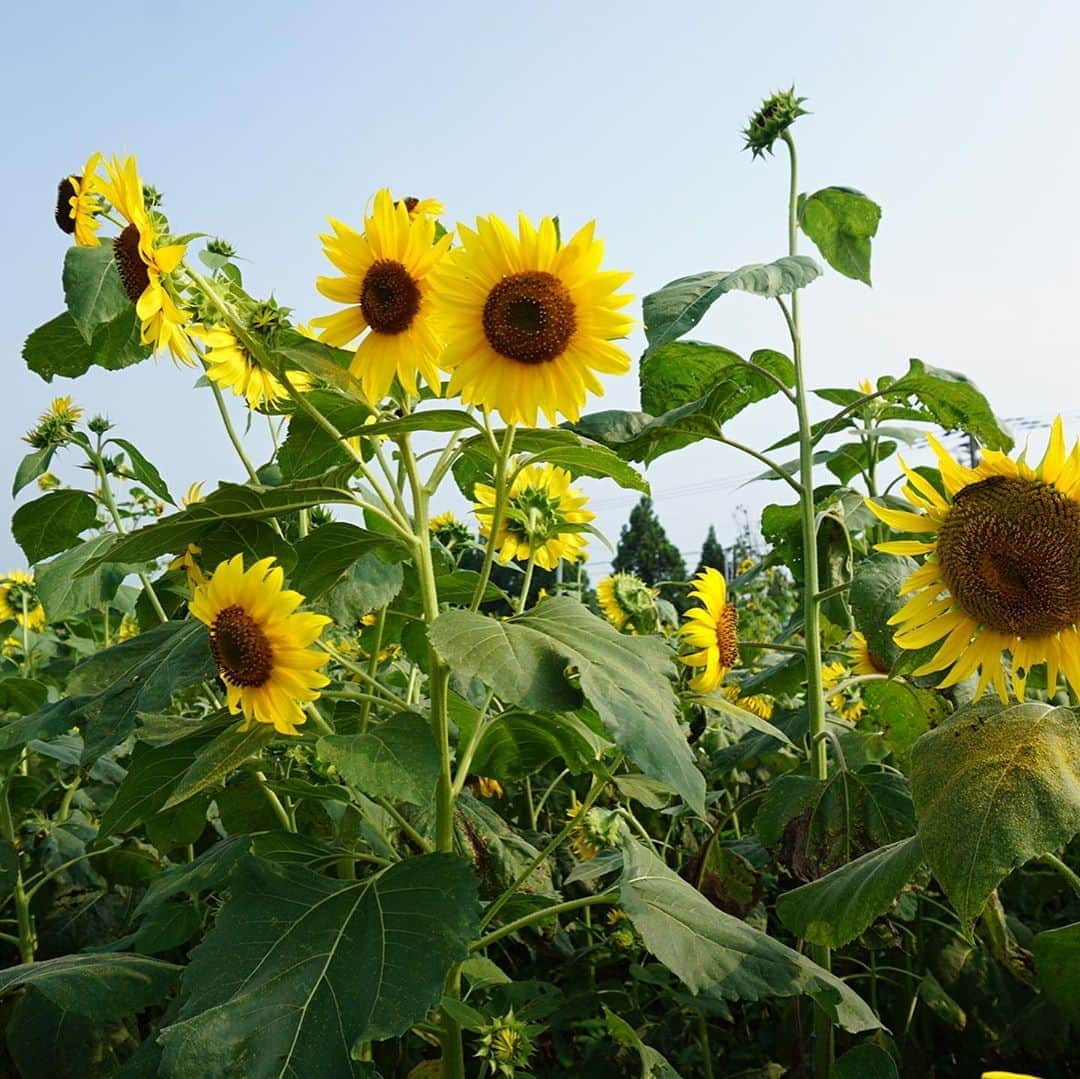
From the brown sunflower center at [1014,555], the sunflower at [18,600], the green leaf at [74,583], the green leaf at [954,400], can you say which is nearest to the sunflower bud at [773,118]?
the green leaf at [954,400]

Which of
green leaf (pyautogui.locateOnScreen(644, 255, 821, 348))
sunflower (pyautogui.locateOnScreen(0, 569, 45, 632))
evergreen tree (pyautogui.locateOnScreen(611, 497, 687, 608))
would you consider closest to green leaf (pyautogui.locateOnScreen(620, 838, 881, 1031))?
green leaf (pyautogui.locateOnScreen(644, 255, 821, 348))

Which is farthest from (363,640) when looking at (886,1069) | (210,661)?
(886,1069)

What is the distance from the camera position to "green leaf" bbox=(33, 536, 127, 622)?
2.28 metres

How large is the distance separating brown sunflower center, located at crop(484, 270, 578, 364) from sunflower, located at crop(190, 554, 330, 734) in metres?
0.44

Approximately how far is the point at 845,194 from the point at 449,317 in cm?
91

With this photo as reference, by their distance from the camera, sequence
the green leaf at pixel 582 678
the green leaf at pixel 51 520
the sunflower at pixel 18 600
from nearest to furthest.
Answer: the green leaf at pixel 582 678 < the green leaf at pixel 51 520 < the sunflower at pixel 18 600

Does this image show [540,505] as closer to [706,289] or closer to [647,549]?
[706,289]

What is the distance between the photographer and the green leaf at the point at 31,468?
2.47 m

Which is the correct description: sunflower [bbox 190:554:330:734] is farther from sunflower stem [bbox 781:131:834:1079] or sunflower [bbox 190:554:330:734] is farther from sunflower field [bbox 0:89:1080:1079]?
sunflower stem [bbox 781:131:834:1079]

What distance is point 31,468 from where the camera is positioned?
2.52 m

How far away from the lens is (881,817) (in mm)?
1733

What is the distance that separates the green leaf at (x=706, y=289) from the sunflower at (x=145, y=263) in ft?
2.22

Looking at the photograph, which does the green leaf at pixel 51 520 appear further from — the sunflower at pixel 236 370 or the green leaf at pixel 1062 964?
the green leaf at pixel 1062 964

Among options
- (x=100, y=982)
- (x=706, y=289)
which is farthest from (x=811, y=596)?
(x=100, y=982)
